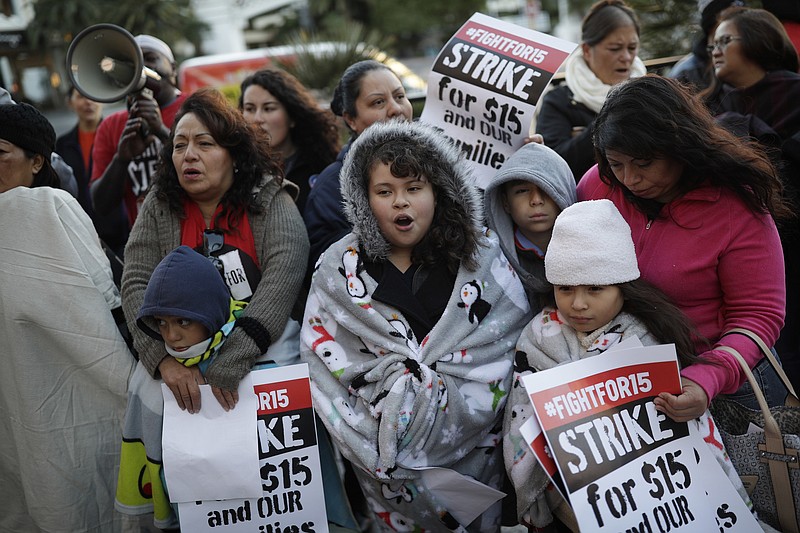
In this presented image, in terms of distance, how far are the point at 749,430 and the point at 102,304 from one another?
2.68 m

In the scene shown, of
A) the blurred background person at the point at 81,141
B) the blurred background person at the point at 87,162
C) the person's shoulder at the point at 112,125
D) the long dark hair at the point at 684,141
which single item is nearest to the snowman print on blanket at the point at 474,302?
the long dark hair at the point at 684,141

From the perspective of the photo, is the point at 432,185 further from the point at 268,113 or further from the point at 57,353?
the point at 57,353

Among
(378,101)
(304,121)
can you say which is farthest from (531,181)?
(304,121)

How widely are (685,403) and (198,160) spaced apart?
2.21m

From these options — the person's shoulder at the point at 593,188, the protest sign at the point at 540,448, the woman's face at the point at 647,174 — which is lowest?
the protest sign at the point at 540,448

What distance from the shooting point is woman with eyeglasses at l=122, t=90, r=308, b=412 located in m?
3.10

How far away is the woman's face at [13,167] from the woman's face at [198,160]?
0.70 meters

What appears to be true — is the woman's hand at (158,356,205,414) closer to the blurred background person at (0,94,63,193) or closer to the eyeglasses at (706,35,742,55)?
the blurred background person at (0,94,63,193)

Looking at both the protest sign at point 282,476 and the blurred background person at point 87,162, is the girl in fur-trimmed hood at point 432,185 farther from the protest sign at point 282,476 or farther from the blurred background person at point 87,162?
the blurred background person at point 87,162

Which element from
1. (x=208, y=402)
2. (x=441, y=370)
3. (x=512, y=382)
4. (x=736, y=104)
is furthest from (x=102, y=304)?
(x=736, y=104)

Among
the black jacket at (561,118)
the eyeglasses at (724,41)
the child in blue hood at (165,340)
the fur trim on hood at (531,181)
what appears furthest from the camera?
the black jacket at (561,118)

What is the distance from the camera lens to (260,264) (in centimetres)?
323

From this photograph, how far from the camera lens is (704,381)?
246cm

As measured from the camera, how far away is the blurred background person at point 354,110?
348cm
